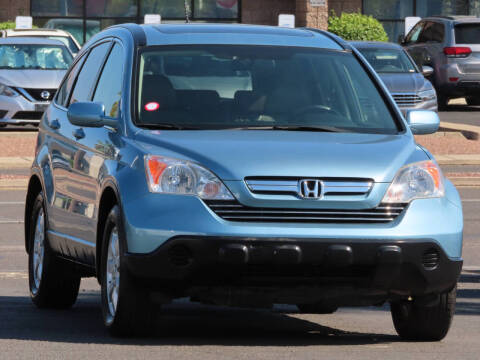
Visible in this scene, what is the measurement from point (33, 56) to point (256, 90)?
18478 millimetres

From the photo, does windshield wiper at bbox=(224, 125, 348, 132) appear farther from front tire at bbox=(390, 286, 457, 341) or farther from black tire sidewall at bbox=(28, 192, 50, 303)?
black tire sidewall at bbox=(28, 192, 50, 303)

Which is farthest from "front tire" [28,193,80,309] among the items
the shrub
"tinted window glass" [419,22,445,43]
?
the shrub

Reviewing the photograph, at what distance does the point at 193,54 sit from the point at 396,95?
59.2ft

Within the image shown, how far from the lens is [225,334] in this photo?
7.93 m

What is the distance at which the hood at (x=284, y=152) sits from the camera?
7246mm

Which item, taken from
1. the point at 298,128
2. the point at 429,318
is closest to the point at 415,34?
the point at 298,128

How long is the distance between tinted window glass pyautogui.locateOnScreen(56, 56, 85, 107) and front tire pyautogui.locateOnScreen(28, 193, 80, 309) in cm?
68

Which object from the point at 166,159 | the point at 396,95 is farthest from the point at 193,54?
the point at 396,95

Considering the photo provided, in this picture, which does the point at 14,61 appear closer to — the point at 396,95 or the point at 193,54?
the point at 396,95

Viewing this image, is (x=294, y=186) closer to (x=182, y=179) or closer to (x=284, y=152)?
(x=284, y=152)

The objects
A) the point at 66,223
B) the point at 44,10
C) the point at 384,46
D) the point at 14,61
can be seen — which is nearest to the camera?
the point at 66,223

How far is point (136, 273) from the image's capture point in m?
7.22

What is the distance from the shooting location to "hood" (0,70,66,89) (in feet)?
81.6

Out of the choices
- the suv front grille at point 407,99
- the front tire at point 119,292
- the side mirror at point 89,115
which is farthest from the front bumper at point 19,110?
the front tire at point 119,292
